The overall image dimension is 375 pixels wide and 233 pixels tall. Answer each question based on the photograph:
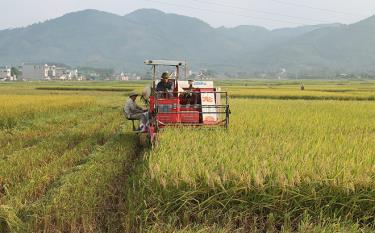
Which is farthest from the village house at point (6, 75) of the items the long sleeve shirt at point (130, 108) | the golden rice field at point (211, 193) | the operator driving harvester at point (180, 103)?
the golden rice field at point (211, 193)

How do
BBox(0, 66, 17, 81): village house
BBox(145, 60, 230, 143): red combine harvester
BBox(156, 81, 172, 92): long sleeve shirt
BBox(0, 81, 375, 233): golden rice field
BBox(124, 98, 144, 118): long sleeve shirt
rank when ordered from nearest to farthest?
BBox(0, 81, 375, 233): golden rice field, BBox(145, 60, 230, 143): red combine harvester, BBox(156, 81, 172, 92): long sleeve shirt, BBox(124, 98, 144, 118): long sleeve shirt, BBox(0, 66, 17, 81): village house

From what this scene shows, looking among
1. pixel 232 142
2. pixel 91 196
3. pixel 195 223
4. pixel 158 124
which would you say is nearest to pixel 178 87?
pixel 158 124

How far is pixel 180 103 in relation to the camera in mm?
11727

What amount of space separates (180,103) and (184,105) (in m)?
0.86

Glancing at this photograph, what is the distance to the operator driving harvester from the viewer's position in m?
10.5

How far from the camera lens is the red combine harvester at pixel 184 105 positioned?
413 inches

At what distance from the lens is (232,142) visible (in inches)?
318

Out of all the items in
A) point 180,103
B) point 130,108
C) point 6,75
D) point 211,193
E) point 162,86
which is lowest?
point 211,193

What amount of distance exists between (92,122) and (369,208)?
13.1m

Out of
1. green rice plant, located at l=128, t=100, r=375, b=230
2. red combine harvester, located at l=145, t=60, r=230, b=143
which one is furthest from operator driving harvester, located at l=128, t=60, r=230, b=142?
green rice plant, located at l=128, t=100, r=375, b=230

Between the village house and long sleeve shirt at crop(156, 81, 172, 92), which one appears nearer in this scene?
long sleeve shirt at crop(156, 81, 172, 92)

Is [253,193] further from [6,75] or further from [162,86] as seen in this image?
[6,75]

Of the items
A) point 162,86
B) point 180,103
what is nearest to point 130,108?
point 162,86

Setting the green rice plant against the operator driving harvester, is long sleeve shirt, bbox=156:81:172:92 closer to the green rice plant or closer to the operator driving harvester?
the operator driving harvester
